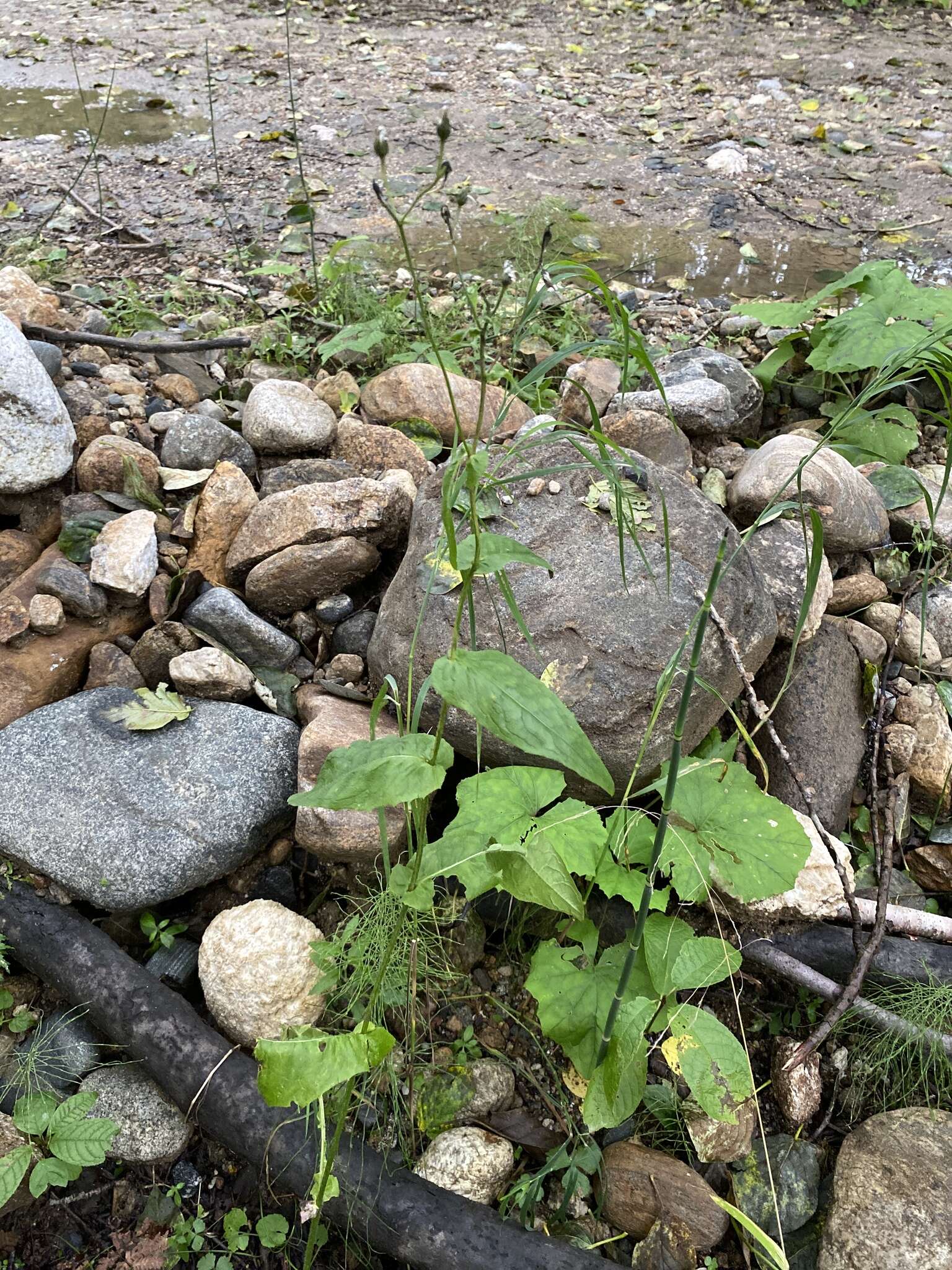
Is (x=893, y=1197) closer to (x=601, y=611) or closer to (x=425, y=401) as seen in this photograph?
(x=601, y=611)

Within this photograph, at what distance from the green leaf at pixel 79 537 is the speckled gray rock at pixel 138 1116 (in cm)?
132

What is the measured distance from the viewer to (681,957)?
1.62 metres

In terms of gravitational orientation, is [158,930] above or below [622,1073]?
below

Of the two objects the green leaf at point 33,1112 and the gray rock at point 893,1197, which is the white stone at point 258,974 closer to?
the green leaf at point 33,1112

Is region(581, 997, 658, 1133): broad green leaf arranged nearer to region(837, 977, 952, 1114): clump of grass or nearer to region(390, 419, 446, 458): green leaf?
region(837, 977, 952, 1114): clump of grass

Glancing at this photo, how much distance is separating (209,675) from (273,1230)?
122cm

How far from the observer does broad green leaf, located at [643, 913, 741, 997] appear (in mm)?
1604

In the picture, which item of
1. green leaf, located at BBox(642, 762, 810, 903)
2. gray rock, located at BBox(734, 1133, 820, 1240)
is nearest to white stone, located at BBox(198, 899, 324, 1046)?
green leaf, located at BBox(642, 762, 810, 903)

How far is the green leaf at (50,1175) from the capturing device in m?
1.68

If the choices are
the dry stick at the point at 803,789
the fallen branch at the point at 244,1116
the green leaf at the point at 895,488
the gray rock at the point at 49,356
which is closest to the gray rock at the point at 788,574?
the dry stick at the point at 803,789

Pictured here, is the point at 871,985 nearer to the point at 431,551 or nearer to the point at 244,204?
the point at 431,551

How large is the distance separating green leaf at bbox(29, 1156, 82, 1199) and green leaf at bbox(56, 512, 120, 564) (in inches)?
57.3

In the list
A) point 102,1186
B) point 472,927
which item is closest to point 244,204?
point 472,927

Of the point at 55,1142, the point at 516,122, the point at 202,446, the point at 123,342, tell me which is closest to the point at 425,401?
the point at 202,446
